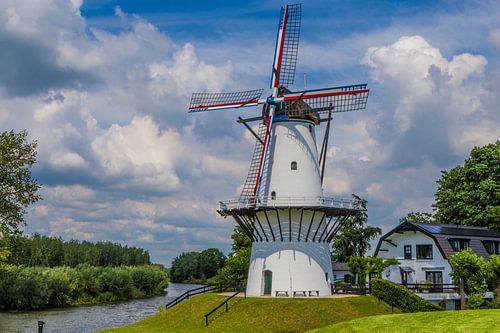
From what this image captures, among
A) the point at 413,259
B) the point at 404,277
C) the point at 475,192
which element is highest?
the point at 475,192

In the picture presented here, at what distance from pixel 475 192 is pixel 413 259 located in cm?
1034

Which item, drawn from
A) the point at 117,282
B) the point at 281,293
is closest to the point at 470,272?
the point at 281,293

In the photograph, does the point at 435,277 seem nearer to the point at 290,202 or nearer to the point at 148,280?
the point at 290,202

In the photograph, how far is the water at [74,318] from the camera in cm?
3659

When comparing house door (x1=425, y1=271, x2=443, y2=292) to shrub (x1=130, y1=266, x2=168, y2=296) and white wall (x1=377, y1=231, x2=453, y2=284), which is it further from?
shrub (x1=130, y1=266, x2=168, y2=296)

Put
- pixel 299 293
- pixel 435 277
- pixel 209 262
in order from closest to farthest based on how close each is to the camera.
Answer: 1. pixel 299 293
2. pixel 435 277
3. pixel 209 262

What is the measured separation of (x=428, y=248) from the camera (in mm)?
37250

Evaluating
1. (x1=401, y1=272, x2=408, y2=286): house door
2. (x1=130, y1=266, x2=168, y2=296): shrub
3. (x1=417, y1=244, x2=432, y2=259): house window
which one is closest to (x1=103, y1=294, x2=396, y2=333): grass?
(x1=401, y1=272, x2=408, y2=286): house door

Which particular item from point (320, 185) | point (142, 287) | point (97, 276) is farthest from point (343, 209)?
point (142, 287)

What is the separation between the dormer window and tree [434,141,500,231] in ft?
22.6

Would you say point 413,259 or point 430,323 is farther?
point 413,259

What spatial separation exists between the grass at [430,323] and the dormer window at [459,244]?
738 inches

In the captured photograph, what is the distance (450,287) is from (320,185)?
10.7 m

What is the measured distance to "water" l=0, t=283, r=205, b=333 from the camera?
120 ft
